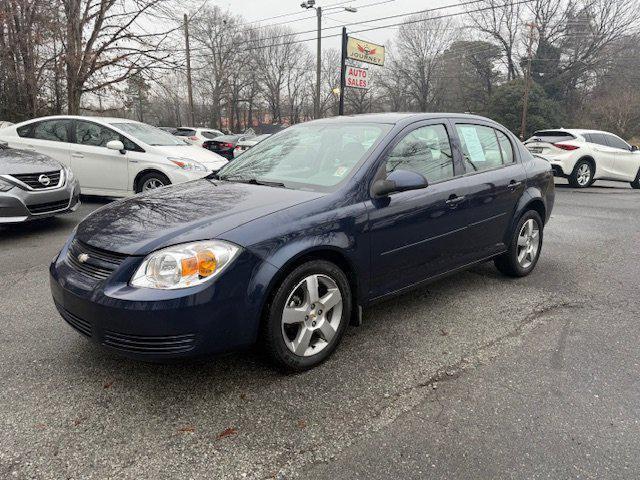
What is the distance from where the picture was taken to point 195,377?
279cm

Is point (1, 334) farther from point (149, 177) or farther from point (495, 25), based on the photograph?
point (495, 25)

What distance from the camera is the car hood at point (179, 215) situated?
8.26ft

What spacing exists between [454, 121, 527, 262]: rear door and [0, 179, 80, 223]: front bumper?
4938 mm

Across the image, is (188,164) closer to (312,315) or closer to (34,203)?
(34,203)

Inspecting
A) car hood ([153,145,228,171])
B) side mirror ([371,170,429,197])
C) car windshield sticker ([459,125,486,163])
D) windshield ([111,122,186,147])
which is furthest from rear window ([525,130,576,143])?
side mirror ([371,170,429,197])

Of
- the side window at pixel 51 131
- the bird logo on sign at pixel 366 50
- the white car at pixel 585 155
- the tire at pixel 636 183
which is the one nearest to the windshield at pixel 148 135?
the side window at pixel 51 131

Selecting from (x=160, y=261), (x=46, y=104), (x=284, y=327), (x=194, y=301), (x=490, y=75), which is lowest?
(x=284, y=327)

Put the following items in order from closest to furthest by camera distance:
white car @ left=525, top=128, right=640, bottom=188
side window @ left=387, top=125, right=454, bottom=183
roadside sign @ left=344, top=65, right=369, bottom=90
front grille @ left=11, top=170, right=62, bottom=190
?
side window @ left=387, top=125, right=454, bottom=183
front grille @ left=11, top=170, right=62, bottom=190
white car @ left=525, top=128, right=640, bottom=188
roadside sign @ left=344, top=65, right=369, bottom=90

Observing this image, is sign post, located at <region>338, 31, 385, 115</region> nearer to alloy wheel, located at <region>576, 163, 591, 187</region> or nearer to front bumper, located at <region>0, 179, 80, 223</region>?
alloy wheel, located at <region>576, 163, 591, 187</region>

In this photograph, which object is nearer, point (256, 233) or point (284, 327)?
point (256, 233)

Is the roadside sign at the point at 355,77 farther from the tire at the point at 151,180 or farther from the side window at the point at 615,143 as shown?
the tire at the point at 151,180

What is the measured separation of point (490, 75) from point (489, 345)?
5032 centimetres

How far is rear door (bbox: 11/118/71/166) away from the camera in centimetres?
820

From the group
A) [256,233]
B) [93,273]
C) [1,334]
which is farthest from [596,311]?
[1,334]
